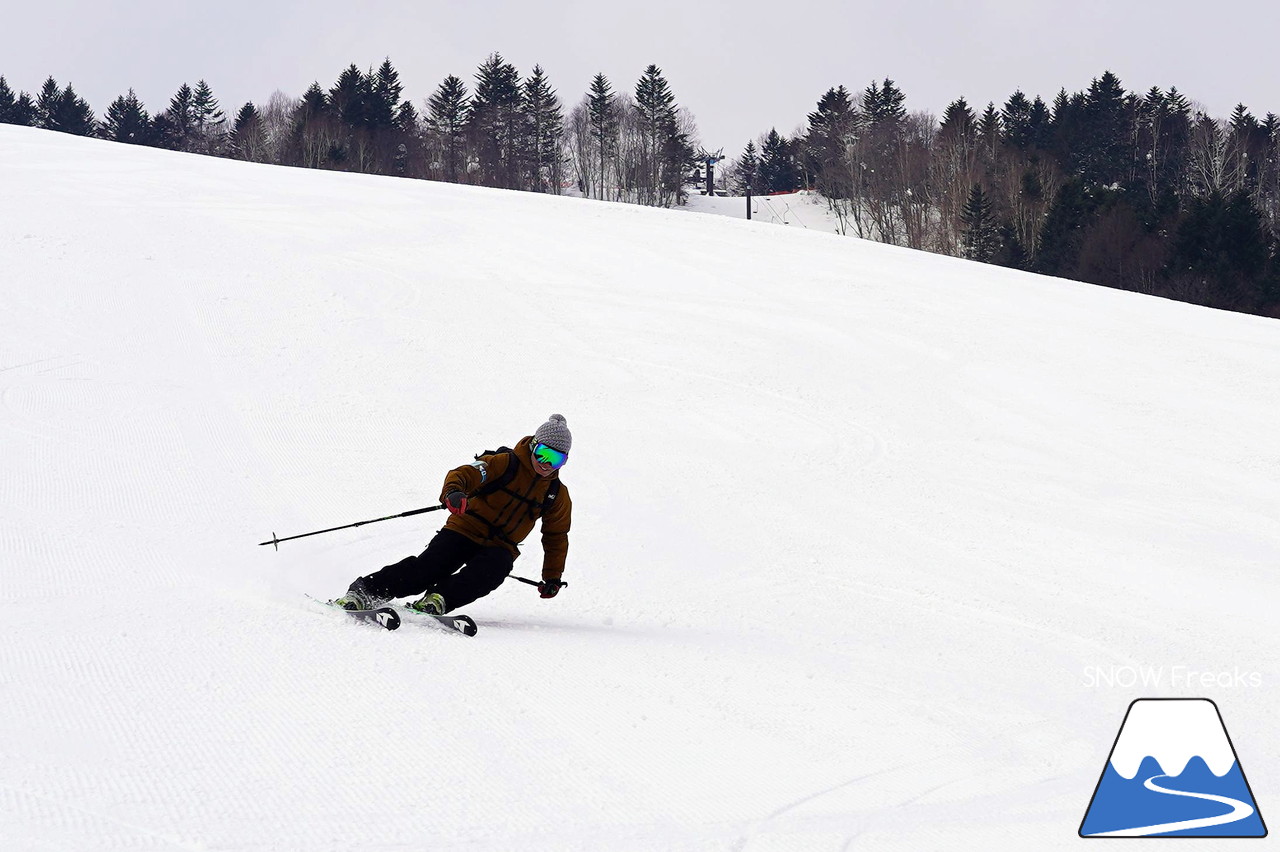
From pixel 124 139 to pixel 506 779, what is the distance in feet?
264

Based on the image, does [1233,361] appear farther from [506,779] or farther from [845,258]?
[506,779]

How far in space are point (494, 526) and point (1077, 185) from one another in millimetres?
47487

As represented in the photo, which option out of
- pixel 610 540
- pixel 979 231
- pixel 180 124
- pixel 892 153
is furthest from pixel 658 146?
pixel 610 540

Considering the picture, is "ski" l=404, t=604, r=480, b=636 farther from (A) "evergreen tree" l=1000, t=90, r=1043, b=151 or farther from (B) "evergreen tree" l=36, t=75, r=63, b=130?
(B) "evergreen tree" l=36, t=75, r=63, b=130

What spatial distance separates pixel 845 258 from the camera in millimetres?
18109

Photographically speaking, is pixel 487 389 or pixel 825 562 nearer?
pixel 825 562

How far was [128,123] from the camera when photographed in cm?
7344

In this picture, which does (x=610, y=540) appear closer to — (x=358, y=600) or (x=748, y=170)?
(x=358, y=600)

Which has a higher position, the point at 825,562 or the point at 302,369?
the point at 302,369

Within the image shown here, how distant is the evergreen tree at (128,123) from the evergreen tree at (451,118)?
20.3 m

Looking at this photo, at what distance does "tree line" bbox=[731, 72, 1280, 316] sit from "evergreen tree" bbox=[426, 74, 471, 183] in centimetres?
2270

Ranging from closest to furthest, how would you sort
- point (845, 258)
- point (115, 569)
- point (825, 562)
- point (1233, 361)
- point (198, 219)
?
point (115, 569)
point (825, 562)
point (1233, 361)
point (198, 219)
point (845, 258)

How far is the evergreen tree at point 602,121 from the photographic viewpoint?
222 feet

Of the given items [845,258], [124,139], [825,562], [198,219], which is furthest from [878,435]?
[124,139]
